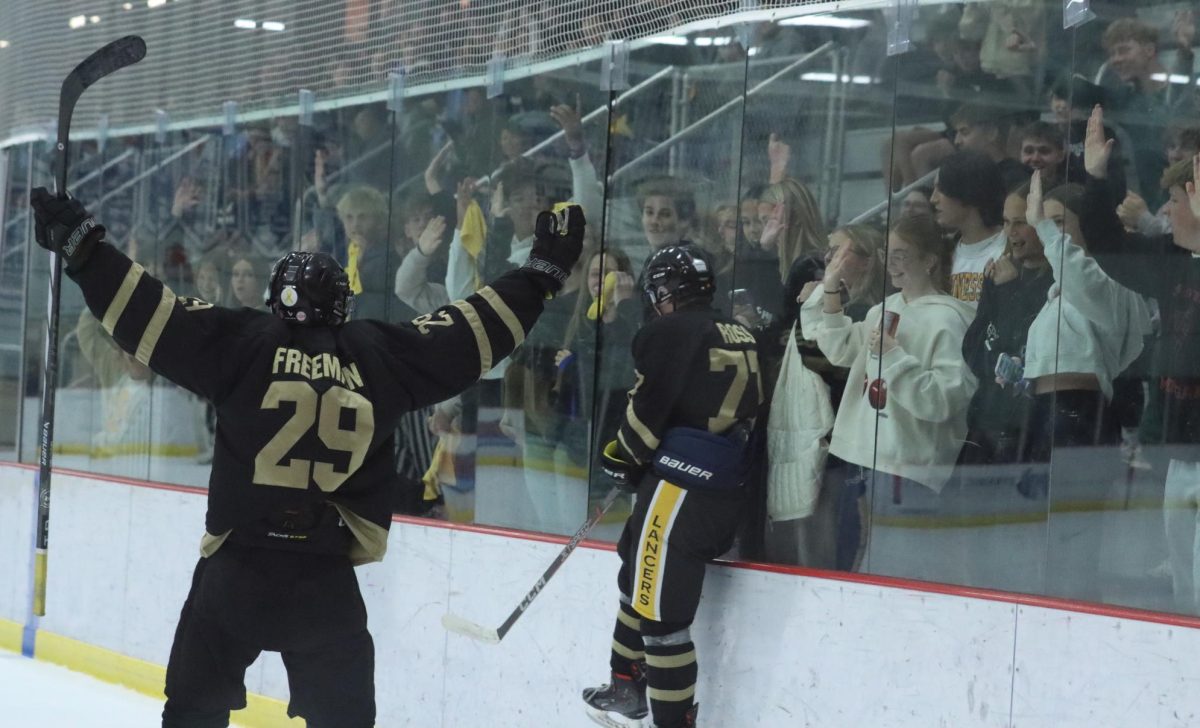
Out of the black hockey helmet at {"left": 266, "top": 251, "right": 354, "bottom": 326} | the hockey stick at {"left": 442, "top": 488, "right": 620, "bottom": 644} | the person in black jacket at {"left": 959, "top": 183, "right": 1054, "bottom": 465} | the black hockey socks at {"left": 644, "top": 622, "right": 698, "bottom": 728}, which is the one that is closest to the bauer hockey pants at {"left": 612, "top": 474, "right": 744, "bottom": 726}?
the black hockey socks at {"left": 644, "top": 622, "right": 698, "bottom": 728}

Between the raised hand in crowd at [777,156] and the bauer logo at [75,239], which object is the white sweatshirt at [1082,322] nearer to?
the raised hand in crowd at [777,156]

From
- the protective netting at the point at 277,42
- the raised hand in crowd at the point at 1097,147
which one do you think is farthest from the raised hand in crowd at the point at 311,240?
the raised hand in crowd at the point at 1097,147

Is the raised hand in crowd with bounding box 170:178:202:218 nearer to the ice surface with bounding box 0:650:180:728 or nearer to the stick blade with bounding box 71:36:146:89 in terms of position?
the ice surface with bounding box 0:650:180:728

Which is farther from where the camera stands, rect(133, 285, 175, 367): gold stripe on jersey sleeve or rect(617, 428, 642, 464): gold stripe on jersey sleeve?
rect(617, 428, 642, 464): gold stripe on jersey sleeve

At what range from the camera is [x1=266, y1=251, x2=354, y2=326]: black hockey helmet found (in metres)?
2.80

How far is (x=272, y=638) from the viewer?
2686 millimetres

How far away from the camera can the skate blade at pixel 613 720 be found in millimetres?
3535

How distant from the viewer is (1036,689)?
2865 millimetres

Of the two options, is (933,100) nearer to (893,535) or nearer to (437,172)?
(893,535)

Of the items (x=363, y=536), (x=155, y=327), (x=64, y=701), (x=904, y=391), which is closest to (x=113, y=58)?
(x=155, y=327)

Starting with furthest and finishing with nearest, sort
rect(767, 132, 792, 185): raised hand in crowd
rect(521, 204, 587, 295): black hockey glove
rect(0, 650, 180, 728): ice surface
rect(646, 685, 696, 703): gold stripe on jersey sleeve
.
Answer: rect(0, 650, 180, 728): ice surface
rect(767, 132, 792, 185): raised hand in crowd
rect(646, 685, 696, 703): gold stripe on jersey sleeve
rect(521, 204, 587, 295): black hockey glove

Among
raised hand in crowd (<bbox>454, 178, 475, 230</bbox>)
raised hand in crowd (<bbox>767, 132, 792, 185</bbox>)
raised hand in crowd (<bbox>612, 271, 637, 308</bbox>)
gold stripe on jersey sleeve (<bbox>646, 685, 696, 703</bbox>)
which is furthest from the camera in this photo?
raised hand in crowd (<bbox>454, 178, 475, 230</bbox>)

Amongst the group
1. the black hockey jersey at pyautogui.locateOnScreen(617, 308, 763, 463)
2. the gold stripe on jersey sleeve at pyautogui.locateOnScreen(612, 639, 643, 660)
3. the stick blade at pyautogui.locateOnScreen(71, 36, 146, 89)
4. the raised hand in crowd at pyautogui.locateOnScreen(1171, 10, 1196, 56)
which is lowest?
the gold stripe on jersey sleeve at pyautogui.locateOnScreen(612, 639, 643, 660)

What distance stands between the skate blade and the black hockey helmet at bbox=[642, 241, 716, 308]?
98 centimetres
